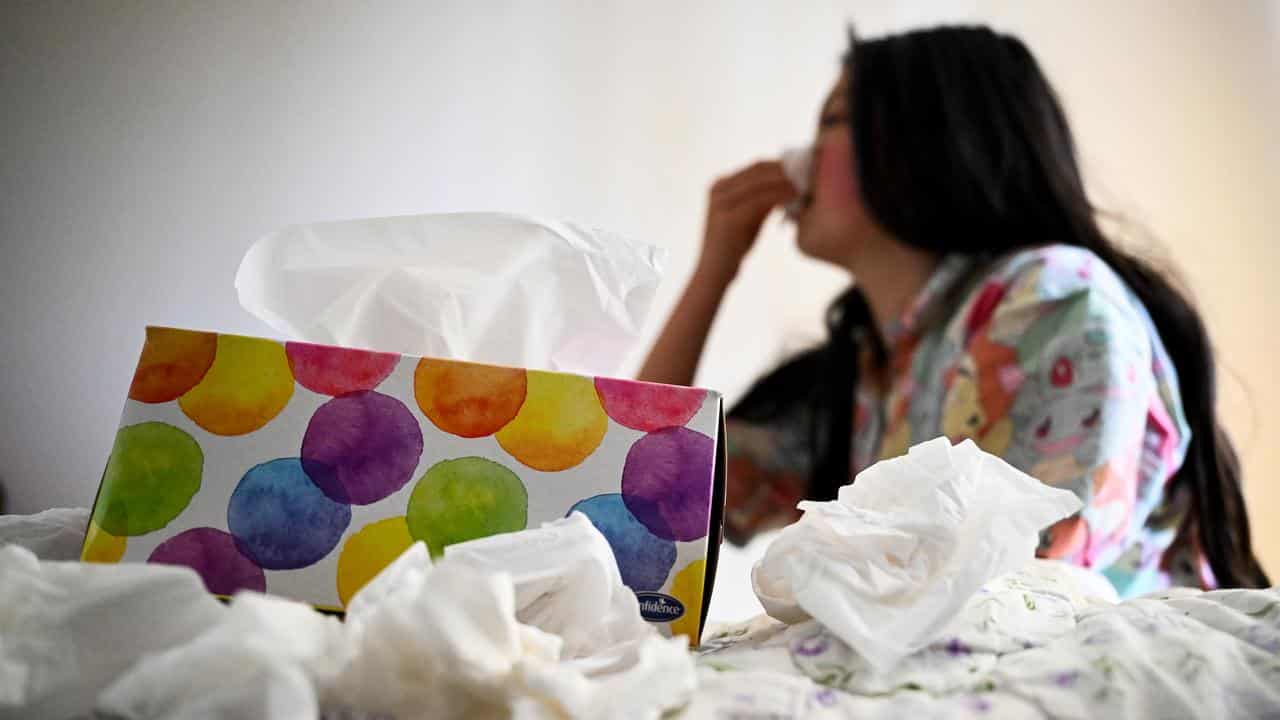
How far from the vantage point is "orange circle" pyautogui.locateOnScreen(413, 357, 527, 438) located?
0.33 metres

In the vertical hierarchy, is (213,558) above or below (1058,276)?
below

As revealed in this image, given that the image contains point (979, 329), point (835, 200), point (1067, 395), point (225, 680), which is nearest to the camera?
point (225, 680)

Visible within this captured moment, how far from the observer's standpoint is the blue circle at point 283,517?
0.31 metres

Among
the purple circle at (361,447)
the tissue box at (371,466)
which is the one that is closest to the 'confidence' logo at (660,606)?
the tissue box at (371,466)

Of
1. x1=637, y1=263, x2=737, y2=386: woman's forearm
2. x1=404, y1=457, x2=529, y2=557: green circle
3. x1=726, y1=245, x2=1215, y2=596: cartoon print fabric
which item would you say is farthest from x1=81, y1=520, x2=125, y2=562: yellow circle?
x1=637, y1=263, x2=737, y2=386: woman's forearm

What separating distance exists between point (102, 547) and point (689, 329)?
0.73 m

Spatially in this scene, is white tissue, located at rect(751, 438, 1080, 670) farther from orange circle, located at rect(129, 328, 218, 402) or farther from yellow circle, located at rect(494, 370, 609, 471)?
orange circle, located at rect(129, 328, 218, 402)

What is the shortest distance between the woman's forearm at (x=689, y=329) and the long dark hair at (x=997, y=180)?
206 millimetres

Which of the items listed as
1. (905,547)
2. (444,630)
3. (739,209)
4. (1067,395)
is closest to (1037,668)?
(905,547)

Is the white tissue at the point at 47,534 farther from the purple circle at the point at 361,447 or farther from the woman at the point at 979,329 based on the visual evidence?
the woman at the point at 979,329

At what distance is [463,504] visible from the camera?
1.06 feet

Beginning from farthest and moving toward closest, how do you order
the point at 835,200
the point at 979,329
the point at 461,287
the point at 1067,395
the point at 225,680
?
1. the point at 835,200
2. the point at 979,329
3. the point at 1067,395
4. the point at 461,287
5. the point at 225,680

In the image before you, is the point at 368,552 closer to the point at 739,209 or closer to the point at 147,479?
the point at 147,479

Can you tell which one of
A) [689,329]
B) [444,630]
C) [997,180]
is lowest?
[689,329]
